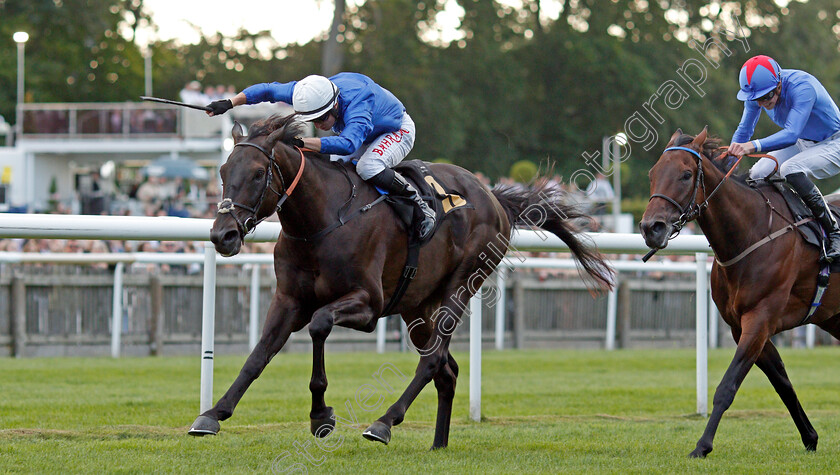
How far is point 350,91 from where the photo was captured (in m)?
5.40

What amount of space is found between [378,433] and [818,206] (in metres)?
2.79

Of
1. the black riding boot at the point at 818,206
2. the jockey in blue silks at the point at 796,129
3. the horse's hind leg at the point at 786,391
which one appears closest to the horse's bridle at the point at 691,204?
the jockey in blue silks at the point at 796,129

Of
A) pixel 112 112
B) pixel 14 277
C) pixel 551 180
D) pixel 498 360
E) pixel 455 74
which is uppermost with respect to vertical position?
pixel 455 74

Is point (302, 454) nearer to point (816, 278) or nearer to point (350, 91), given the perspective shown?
point (350, 91)

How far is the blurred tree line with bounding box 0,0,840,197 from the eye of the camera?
102 feet

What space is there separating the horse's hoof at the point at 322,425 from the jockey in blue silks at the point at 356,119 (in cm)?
107

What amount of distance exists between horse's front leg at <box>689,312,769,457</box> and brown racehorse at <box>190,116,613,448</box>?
4.55ft

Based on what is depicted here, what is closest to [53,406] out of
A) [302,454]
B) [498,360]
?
[302,454]

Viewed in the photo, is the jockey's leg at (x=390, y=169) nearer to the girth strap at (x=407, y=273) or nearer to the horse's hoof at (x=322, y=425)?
the girth strap at (x=407, y=273)

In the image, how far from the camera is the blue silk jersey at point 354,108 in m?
5.18

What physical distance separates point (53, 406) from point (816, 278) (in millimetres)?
4803

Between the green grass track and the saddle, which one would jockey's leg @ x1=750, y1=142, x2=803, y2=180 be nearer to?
the green grass track

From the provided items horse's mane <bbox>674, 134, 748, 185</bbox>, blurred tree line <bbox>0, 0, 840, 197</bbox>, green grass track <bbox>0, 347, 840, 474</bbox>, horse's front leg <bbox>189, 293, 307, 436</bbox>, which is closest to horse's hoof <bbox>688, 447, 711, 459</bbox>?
green grass track <bbox>0, 347, 840, 474</bbox>

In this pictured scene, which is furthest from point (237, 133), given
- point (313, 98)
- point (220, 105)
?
point (313, 98)
